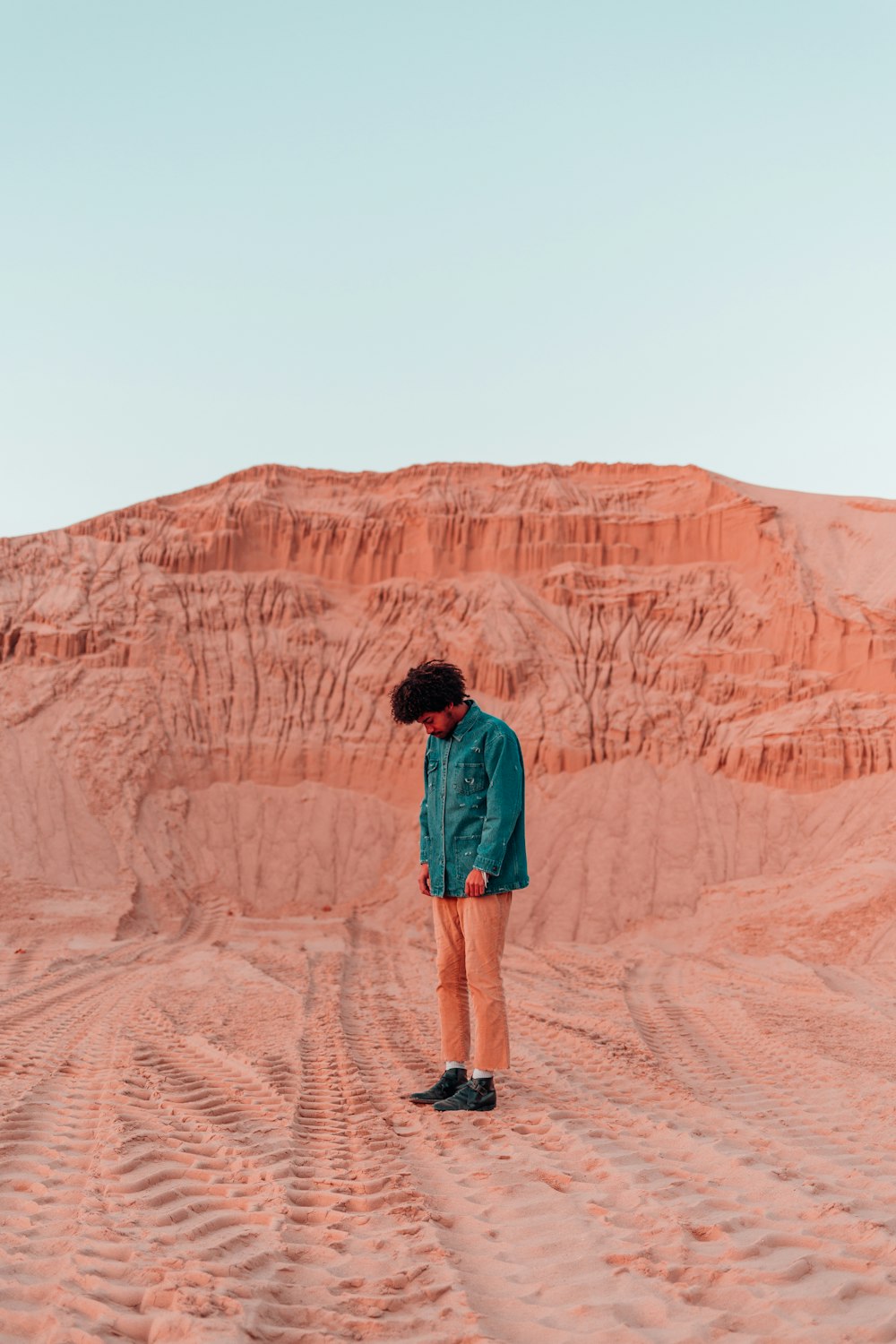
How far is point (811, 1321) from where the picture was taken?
2.20m

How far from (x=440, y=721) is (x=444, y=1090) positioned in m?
1.68

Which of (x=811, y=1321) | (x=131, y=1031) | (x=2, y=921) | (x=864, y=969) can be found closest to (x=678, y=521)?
(x=864, y=969)

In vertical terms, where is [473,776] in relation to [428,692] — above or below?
below

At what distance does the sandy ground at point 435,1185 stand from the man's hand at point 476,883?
93cm

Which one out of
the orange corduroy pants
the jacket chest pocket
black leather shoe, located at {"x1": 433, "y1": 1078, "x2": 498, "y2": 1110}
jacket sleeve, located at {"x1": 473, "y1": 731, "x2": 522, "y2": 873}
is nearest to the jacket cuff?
jacket sleeve, located at {"x1": 473, "y1": 731, "x2": 522, "y2": 873}

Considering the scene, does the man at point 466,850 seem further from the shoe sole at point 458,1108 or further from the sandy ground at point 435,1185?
the sandy ground at point 435,1185

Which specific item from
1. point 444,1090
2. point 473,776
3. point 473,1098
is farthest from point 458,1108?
point 473,776

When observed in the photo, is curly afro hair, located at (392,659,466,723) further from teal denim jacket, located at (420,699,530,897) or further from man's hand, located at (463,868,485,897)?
man's hand, located at (463,868,485,897)

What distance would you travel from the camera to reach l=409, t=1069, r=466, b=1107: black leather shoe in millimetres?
4527

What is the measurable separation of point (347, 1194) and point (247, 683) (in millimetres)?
19194

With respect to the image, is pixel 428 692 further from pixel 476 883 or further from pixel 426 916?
pixel 426 916

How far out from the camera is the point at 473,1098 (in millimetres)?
4406

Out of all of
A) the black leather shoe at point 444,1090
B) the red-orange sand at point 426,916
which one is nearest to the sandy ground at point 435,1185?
the red-orange sand at point 426,916

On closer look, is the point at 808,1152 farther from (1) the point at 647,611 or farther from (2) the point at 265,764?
(1) the point at 647,611
